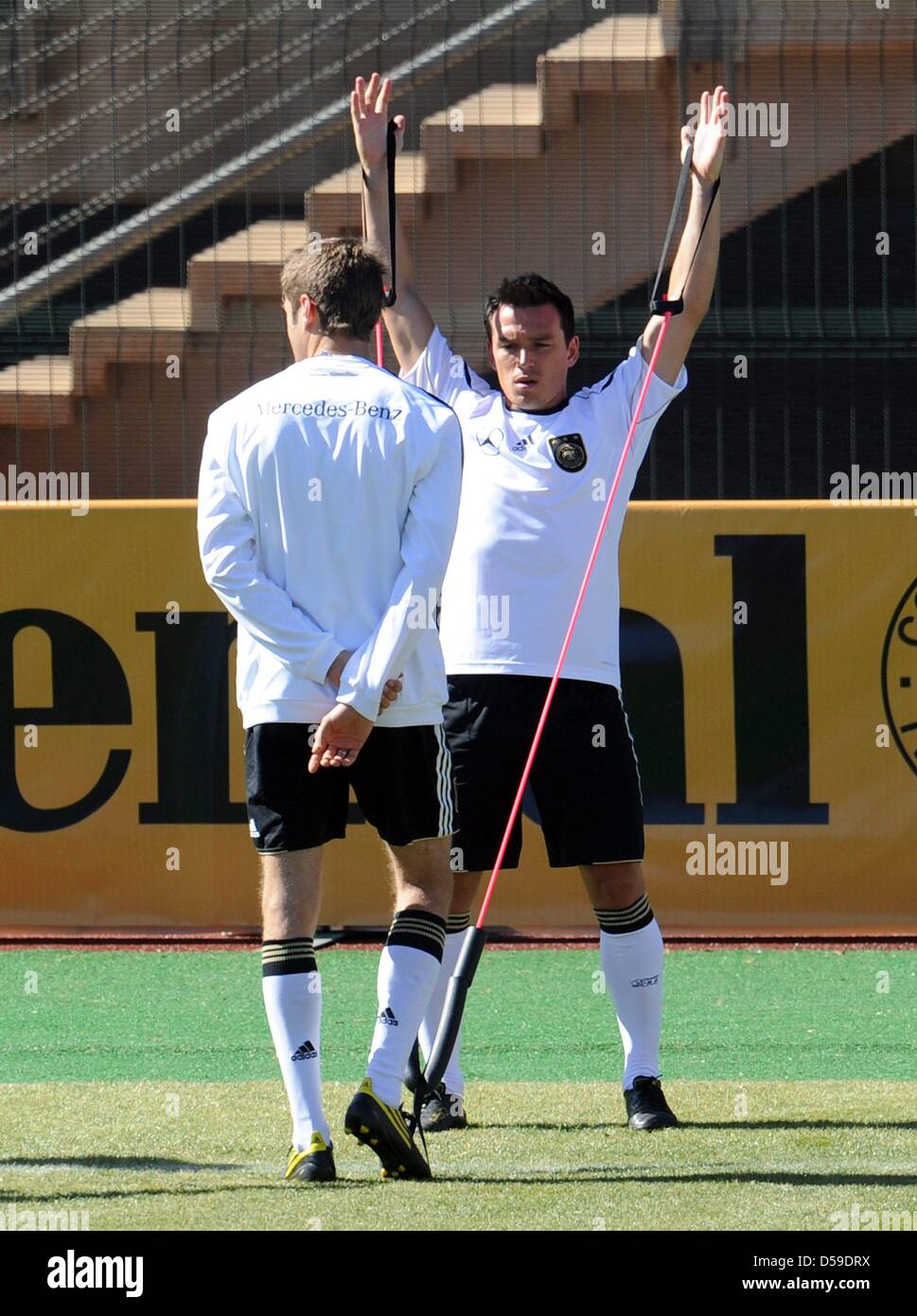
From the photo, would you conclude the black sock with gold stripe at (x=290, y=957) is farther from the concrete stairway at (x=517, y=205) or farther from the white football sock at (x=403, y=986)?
the concrete stairway at (x=517, y=205)

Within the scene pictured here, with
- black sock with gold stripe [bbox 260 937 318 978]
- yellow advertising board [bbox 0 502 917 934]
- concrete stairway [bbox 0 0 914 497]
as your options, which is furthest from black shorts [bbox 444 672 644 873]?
concrete stairway [bbox 0 0 914 497]

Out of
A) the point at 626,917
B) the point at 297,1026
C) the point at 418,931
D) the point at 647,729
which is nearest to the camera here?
the point at 297,1026

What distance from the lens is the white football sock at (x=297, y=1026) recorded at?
13.0 feet

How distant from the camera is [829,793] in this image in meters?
7.53

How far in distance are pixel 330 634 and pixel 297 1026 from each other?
0.78m

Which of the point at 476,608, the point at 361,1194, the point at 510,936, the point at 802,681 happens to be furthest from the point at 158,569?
the point at 361,1194

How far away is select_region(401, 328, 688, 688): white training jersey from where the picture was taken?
486cm

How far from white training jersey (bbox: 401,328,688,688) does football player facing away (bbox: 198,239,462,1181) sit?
78 centimetres

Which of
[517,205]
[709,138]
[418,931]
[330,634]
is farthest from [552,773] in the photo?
[517,205]

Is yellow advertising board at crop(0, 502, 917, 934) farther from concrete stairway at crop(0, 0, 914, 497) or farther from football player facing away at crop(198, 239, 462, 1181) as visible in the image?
football player facing away at crop(198, 239, 462, 1181)

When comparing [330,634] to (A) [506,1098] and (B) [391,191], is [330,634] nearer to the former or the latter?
(B) [391,191]

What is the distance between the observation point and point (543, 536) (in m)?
4.87

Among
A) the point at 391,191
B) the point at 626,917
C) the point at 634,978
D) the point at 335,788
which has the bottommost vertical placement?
the point at 634,978

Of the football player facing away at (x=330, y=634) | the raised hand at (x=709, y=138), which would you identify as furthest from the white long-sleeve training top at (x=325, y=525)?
the raised hand at (x=709, y=138)
